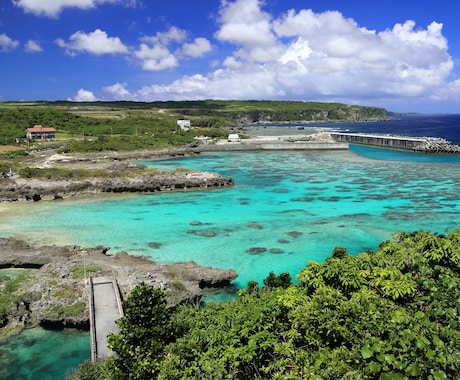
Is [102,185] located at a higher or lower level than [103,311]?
higher

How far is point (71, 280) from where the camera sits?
2297 cm

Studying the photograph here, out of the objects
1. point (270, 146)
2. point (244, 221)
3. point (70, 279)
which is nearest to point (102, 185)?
point (244, 221)

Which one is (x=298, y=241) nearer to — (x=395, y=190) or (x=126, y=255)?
(x=126, y=255)

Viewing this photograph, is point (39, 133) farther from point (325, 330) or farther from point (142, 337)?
point (325, 330)

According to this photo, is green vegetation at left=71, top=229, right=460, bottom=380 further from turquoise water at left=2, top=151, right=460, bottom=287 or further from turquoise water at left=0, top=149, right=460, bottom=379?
turquoise water at left=2, top=151, right=460, bottom=287

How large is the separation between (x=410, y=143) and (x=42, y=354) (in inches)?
4268

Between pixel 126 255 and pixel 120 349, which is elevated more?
pixel 120 349

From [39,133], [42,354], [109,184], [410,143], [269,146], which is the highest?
[410,143]

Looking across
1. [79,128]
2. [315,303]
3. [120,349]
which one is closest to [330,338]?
[315,303]

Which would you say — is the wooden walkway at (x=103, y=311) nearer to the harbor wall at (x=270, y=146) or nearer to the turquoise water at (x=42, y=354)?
the turquoise water at (x=42, y=354)

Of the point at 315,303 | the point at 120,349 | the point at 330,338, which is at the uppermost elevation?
the point at 315,303

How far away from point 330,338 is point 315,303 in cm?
105

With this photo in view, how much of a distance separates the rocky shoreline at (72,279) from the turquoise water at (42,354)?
2.65 ft

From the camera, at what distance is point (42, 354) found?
1806 cm
